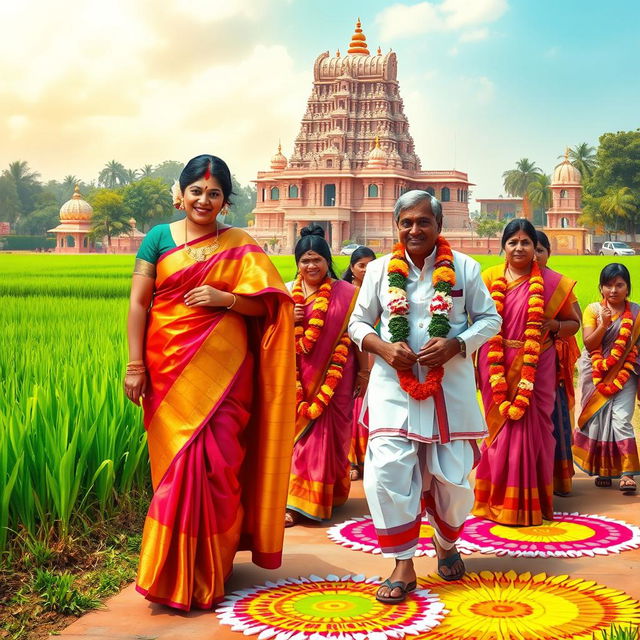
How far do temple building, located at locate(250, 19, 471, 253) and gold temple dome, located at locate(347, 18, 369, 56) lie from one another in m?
0.10

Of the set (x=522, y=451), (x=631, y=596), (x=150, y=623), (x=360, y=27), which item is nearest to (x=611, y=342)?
(x=522, y=451)

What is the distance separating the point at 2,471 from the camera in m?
3.66

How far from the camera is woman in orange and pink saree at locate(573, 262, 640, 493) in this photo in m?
5.66

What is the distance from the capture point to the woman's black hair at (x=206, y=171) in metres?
3.68

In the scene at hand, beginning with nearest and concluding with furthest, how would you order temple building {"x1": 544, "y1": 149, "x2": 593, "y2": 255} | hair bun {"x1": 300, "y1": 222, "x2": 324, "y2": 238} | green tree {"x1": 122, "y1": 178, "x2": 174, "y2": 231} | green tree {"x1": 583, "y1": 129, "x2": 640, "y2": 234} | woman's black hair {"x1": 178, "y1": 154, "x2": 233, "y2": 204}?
woman's black hair {"x1": 178, "y1": 154, "x2": 233, "y2": 204} → hair bun {"x1": 300, "y1": 222, "x2": 324, "y2": 238} → green tree {"x1": 583, "y1": 129, "x2": 640, "y2": 234} → temple building {"x1": 544, "y1": 149, "x2": 593, "y2": 255} → green tree {"x1": 122, "y1": 178, "x2": 174, "y2": 231}

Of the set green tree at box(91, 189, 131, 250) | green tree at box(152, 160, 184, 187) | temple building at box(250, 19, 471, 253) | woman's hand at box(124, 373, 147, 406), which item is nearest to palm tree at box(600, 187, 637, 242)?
temple building at box(250, 19, 471, 253)

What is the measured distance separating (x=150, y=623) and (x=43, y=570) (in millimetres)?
693

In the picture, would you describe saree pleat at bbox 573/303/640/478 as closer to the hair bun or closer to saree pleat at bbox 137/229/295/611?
the hair bun

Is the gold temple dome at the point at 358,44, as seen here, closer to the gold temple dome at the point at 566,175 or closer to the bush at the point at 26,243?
the gold temple dome at the point at 566,175

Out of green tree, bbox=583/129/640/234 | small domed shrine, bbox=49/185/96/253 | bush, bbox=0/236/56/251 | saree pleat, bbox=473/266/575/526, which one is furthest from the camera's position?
bush, bbox=0/236/56/251

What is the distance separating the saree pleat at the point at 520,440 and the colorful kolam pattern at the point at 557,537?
9 cm

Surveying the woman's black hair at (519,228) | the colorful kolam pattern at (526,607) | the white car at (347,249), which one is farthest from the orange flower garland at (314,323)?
the white car at (347,249)

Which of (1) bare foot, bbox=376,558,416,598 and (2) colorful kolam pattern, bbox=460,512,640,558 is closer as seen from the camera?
(1) bare foot, bbox=376,558,416,598

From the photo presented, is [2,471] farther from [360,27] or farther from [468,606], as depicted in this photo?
[360,27]
